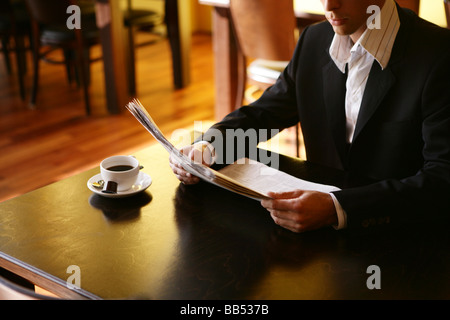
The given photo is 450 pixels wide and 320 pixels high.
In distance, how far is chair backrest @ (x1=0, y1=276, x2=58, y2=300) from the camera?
692 mm

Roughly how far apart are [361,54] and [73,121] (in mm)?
2701

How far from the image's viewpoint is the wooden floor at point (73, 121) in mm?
3074

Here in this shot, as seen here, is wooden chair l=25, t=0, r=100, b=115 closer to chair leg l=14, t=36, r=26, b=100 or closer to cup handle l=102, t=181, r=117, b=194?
chair leg l=14, t=36, r=26, b=100

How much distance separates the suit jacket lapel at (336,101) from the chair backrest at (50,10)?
8.07 ft

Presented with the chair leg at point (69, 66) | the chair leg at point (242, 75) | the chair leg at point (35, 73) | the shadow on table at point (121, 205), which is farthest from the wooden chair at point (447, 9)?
the chair leg at point (69, 66)

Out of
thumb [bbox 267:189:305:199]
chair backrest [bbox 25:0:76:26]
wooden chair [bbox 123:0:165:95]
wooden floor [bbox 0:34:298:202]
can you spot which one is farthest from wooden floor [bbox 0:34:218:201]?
thumb [bbox 267:189:305:199]

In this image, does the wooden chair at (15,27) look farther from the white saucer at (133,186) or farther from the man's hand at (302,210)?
the man's hand at (302,210)

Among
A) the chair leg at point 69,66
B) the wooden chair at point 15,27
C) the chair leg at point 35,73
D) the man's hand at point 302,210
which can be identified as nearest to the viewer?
the man's hand at point 302,210

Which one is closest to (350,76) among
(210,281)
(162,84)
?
(210,281)

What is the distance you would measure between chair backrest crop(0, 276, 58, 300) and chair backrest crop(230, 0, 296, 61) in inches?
83.5

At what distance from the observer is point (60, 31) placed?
3.74 meters

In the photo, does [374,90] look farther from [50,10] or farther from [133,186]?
[50,10]
